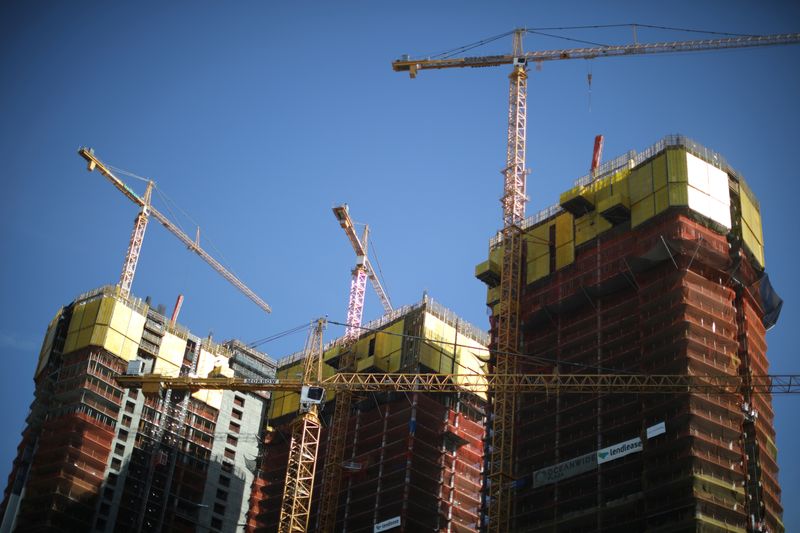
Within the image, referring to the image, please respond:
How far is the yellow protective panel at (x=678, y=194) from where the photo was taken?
460ft

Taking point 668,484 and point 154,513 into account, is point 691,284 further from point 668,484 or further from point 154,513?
point 154,513

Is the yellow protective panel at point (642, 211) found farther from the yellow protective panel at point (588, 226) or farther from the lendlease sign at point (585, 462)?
the lendlease sign at point (585, 462)

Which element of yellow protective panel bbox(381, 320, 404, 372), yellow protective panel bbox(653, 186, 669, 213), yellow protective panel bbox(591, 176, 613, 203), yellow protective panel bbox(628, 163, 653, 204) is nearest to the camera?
yellow protective panel bbox(653, 186, 669, 213)

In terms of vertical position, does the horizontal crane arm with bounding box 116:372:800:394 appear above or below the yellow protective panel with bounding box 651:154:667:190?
below

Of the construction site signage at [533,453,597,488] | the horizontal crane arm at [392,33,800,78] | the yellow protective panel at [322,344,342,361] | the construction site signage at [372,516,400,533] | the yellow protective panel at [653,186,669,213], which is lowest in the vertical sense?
the construction site signage at [372,516,400,533]

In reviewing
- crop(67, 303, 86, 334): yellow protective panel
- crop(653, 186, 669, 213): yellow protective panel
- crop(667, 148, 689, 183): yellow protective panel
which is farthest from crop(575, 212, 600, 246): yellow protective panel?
crop(67, 303, 86, 334): yellow protective panel

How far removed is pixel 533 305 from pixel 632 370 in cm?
2175

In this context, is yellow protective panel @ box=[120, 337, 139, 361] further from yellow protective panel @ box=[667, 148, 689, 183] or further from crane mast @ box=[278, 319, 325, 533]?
yellow protective panel @ box=[667, 148, 689, 183]

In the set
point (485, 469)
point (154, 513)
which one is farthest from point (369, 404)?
point (154, 513)

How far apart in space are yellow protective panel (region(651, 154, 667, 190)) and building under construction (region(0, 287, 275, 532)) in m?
83.1

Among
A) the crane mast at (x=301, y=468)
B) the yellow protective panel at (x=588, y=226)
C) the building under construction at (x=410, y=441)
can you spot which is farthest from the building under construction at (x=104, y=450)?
the yellow protective panel at (x=588, y=226)

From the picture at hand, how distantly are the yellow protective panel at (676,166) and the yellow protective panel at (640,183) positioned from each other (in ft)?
8.57

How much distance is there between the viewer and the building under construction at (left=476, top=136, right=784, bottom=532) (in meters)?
124

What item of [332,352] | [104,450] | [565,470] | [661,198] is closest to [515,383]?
[565,470]
